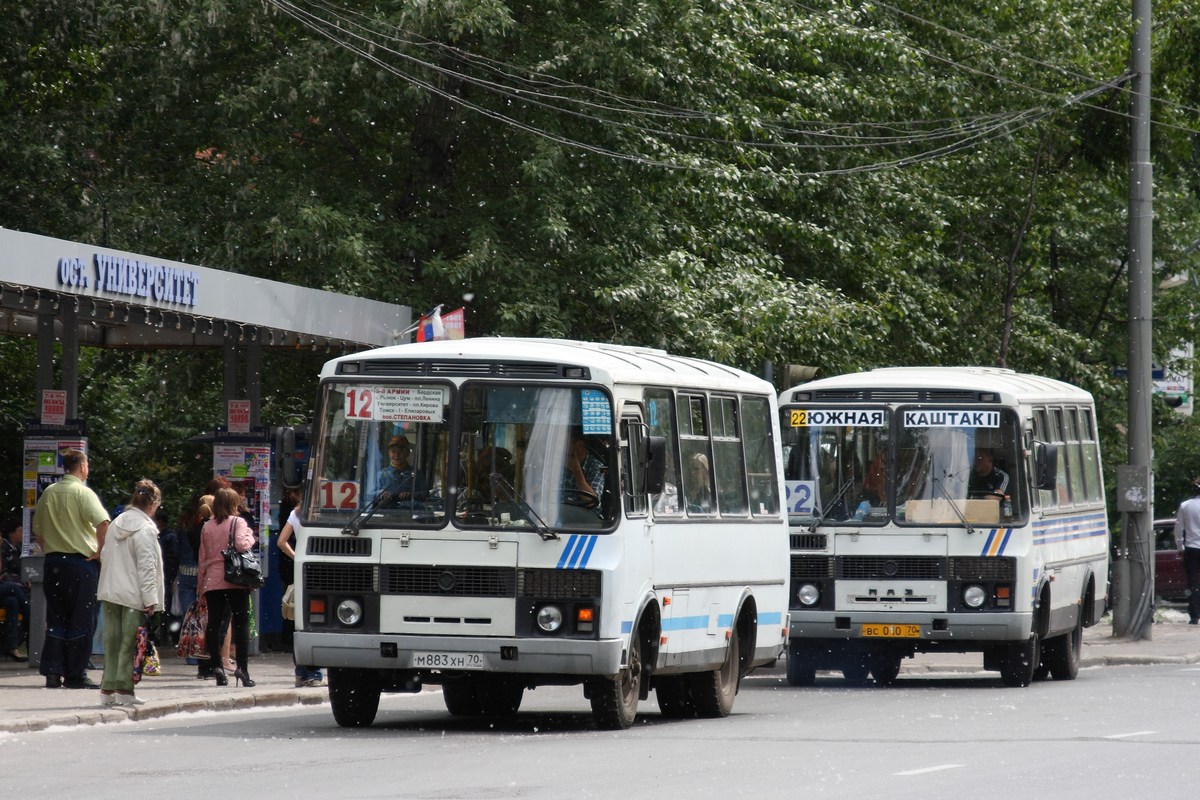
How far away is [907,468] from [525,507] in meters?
6.48

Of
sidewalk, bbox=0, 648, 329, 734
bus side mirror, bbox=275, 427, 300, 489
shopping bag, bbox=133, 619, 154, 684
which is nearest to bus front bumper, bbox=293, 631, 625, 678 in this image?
bus side mirror, bbox=275, 427, 300, 489

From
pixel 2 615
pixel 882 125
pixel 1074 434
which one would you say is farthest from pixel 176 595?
pixel 882 125

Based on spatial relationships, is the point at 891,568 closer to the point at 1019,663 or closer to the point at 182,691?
the point at 1019,663

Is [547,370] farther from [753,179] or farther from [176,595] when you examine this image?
[753,179]

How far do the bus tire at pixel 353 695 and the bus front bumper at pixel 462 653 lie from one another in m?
0.39

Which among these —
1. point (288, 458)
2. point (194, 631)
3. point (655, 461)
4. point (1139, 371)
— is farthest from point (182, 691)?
point (1139, 371)

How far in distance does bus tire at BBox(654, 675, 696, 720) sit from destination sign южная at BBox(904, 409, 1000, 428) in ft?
14.0

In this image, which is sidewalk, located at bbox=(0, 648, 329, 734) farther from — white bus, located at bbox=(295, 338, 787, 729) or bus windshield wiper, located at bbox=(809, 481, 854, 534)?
bus windshield wiper, located at bbox=(809, 481, 854, 534)

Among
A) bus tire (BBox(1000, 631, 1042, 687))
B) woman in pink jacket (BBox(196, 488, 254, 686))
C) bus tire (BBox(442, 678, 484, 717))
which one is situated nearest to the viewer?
bus tire (BBox(442, 678, 484, 717))

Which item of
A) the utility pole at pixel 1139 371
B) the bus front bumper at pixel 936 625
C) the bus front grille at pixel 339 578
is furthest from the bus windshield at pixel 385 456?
the utility pole at pixel 1139 371

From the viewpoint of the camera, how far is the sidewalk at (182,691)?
586 inches

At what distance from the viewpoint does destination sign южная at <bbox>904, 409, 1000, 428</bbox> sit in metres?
19.4

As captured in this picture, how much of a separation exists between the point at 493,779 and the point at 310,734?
10.6 feet

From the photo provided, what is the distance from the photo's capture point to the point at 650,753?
12648mm
